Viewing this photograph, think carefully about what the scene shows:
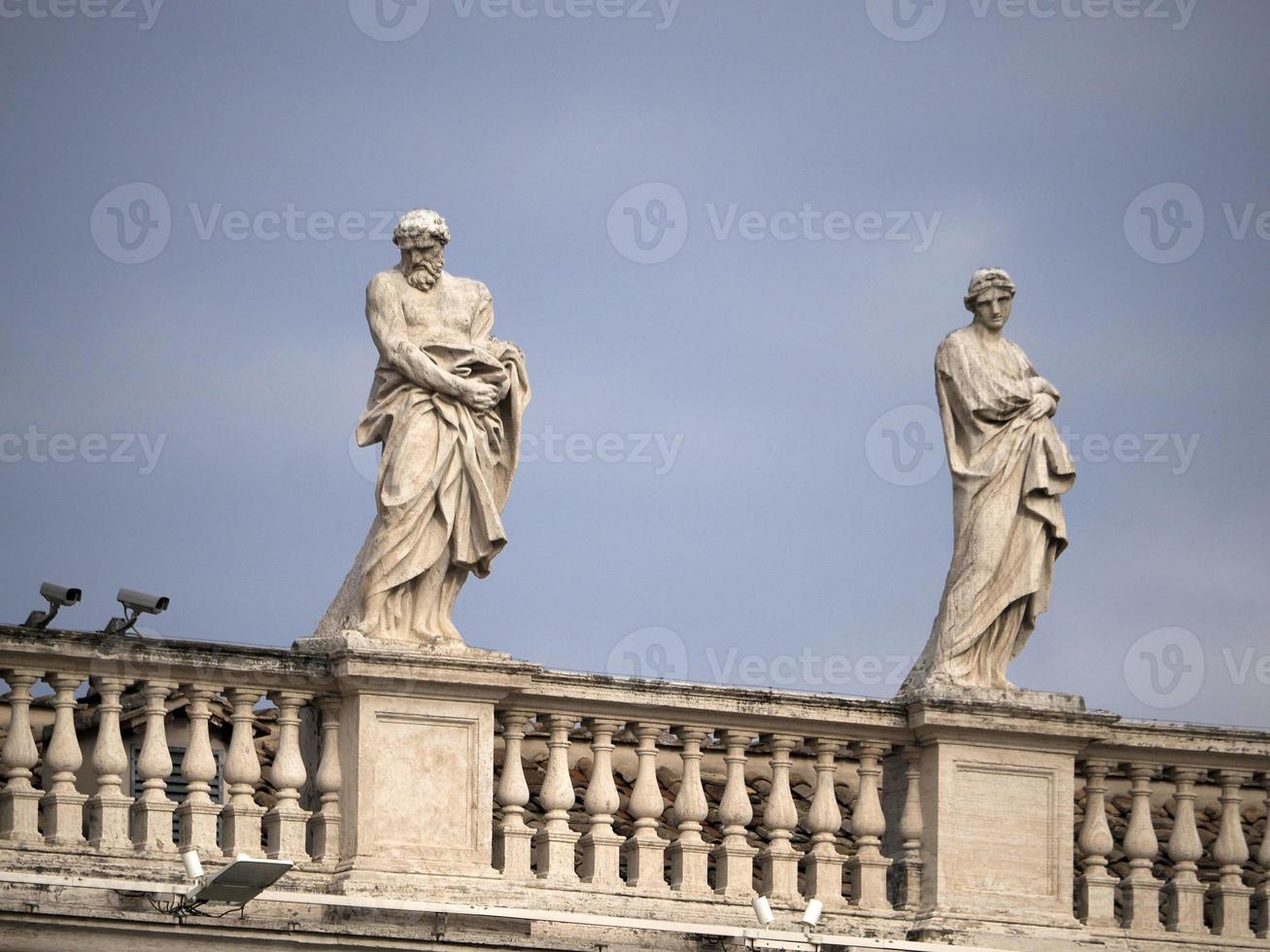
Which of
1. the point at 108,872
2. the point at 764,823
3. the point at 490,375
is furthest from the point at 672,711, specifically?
the point at 108,872

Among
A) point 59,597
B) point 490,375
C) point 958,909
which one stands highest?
point 490,375

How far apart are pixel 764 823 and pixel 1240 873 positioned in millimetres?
3311

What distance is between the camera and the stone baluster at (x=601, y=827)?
18.7 meters

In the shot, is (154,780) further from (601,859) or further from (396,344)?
(396,344)

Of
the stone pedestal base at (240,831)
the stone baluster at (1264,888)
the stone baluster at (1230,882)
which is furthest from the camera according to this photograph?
the stone baluster at (1264,888)

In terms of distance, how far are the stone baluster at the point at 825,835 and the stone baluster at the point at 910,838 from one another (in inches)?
16.3

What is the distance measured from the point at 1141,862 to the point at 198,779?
592 centimetres

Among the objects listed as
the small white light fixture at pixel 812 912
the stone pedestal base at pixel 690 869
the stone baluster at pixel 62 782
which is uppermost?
the stone baluster at pixel 62 782

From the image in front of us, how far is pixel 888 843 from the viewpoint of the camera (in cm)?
1989

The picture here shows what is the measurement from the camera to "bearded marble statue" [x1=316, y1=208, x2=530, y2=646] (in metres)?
18.3

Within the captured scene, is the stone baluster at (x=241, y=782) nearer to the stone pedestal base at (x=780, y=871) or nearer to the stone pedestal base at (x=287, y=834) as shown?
the stone pedestal base at (x=287, y=834)

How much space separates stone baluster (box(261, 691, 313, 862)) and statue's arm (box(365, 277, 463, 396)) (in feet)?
6.15

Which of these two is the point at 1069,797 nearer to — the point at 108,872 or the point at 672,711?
the point at 672,711

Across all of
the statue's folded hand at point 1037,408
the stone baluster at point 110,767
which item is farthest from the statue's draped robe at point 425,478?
the statue's folded hand at point 1037,408
